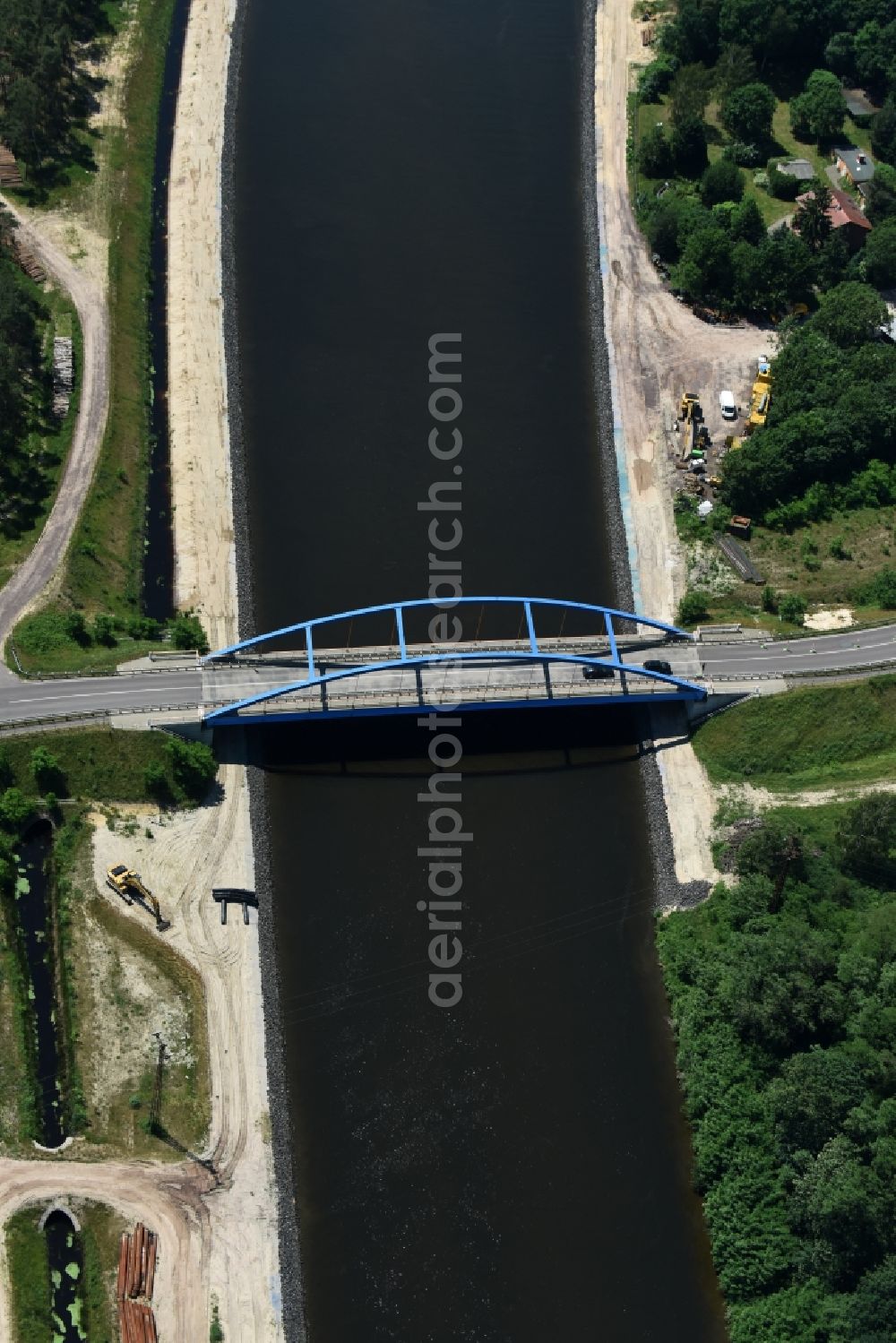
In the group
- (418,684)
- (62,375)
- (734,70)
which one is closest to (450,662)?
(418,684)

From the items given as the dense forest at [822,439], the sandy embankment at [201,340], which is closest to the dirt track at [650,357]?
the dense forest at [822,439]

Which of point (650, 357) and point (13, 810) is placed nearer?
point (13, 810)

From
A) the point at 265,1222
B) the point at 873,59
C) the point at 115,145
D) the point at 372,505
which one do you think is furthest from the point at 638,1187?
the point at 873,59

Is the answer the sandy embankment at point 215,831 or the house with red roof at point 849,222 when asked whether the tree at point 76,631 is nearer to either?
the sandy embankment at point 215,831

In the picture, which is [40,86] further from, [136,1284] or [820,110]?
[136,1284]

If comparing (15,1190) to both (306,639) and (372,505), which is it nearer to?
(306,639)
